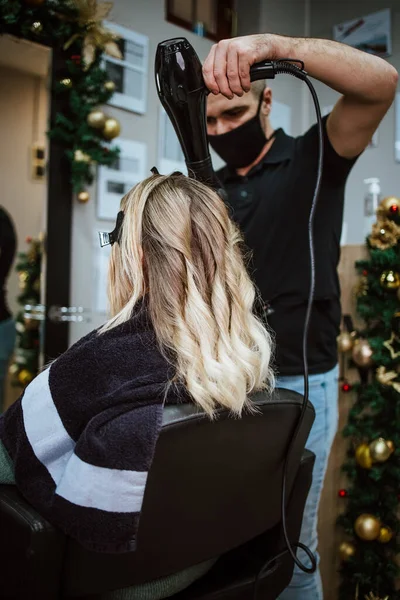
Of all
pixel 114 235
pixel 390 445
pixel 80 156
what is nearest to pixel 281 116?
pixel 80 156

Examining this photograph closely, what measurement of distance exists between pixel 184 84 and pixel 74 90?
5.22ft

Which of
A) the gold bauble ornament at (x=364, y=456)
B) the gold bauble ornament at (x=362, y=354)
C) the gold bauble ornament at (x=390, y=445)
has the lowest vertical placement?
the gold bauble ornament at (x=364, y=456)

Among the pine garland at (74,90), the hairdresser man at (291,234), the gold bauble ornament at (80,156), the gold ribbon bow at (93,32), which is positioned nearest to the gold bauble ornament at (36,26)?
the pine garland at (74,90)

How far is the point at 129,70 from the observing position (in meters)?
2.63

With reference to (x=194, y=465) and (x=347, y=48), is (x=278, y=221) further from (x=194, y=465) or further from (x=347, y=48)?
(x=194, y=465)

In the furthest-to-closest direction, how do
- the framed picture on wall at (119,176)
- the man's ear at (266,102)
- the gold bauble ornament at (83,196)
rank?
the framed picture on wall at (119,176) < the gold bauble ornament at (83,196) < the man's ear at (266,102)

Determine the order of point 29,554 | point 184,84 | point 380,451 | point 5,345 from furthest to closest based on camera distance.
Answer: point 5,345 → point 380,451 → point 184,84 → point 29,554

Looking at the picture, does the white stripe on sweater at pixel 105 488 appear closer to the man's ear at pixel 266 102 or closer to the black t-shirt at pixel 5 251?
the man's ear at pixel 266 102

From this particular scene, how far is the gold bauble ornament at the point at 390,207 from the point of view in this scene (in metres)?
1.78

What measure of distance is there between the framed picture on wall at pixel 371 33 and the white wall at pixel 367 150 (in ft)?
0.11

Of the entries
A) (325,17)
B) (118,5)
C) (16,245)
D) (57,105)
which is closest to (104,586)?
(57,105)

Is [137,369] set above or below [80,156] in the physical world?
below

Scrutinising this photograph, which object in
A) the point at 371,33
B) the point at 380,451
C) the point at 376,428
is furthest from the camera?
the point at 371,33

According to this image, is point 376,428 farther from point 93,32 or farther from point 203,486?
point 93,32
